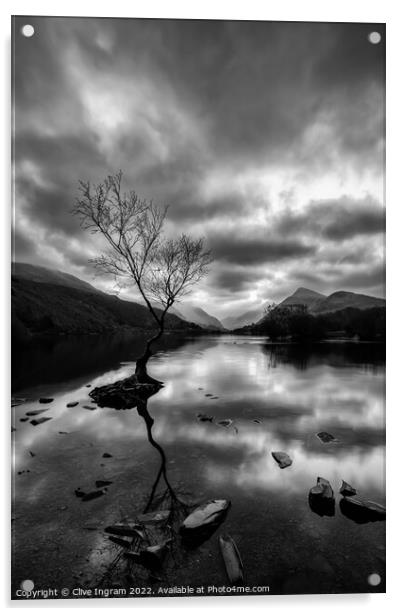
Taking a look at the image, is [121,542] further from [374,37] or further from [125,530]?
[374,37]

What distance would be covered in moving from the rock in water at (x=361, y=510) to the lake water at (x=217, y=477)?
80mm

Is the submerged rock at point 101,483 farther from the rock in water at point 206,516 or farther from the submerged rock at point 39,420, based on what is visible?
the submerged rock at point 39,420

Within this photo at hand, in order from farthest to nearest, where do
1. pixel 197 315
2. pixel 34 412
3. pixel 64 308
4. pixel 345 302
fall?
pixel 64 308 < pixel 197 315 < pixel 34 412 < pixel 345 302

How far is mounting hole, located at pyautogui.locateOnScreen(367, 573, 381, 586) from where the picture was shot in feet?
12.9

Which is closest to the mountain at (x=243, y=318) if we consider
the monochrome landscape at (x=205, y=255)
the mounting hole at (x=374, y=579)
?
the monochrome landscape at (x=205, y=255)

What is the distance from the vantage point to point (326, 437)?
6363mm

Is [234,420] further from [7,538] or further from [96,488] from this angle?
[7,538]

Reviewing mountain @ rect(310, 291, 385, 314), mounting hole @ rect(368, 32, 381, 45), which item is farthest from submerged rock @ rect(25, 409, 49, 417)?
mounting hole @ rect(368, 32, 381, 45)

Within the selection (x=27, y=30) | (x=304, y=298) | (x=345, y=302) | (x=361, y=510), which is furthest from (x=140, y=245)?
(x=361, y=510)

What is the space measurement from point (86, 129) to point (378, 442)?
9.18 metres

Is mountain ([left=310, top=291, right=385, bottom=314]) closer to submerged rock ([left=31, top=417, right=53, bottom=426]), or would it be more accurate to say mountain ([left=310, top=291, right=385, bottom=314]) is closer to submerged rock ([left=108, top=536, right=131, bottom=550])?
submerged rock ([left=108, top=536, right=131, bottom=550])

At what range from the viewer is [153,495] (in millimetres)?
4645

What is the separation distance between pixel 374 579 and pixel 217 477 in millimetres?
2723

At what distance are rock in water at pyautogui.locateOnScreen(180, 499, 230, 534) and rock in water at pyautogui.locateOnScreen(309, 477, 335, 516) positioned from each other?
1455 mm
